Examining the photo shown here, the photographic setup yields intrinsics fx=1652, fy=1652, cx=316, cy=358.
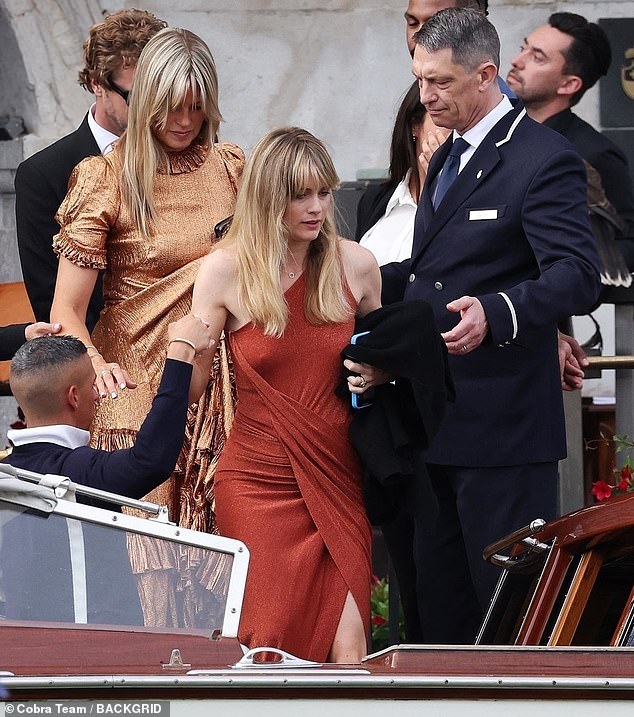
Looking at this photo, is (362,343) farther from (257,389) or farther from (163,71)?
(163,71)

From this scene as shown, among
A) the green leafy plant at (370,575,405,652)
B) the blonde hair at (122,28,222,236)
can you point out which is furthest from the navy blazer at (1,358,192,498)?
the green leafy plant at (370,575,405,652)

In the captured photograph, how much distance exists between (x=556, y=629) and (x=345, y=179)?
4648 millimetres

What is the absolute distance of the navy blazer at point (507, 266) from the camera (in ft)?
14.4

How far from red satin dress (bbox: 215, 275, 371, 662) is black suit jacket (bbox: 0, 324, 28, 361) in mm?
1174

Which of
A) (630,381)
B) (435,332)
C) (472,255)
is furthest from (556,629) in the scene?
(630,381)

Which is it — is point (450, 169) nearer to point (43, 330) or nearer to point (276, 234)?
point (276, 234)

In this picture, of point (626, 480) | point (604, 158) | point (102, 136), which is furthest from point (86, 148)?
point (604, 158)

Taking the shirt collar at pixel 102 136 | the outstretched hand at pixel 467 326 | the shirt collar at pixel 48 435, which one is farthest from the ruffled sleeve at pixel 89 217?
the outstretched hand at pixel 467 326

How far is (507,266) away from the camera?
14.6 feet

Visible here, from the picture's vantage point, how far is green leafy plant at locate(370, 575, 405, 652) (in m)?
6.24

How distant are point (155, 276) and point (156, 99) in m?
0.51

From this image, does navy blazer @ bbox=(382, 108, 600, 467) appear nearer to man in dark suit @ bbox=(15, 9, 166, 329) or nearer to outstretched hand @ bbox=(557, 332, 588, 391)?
outstretched hand @ bbox=(557, 332, 588, 391)

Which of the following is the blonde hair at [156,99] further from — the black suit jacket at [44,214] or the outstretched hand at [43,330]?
the black suit jacket at [44,214]

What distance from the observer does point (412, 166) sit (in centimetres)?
516
